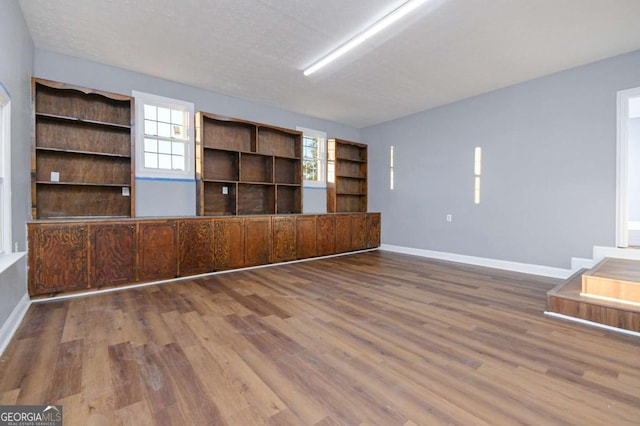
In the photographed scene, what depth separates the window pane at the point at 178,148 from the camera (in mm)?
4554

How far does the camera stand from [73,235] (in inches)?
127

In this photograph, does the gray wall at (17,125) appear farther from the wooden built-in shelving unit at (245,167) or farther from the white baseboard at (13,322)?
the wooden built-in shelving unit at (245,167)

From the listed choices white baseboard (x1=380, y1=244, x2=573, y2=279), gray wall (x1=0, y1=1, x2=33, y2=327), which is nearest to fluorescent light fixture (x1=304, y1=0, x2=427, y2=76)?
gray wall (x1=0, y1=1, x2=33, y2=327)

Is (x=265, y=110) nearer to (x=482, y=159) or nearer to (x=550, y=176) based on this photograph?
(x=482, y=159)

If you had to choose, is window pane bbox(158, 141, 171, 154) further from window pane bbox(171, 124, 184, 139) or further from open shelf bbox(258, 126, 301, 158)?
open shelf bbox(258, 126, 301, 158)

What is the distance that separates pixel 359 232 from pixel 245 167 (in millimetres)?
2801

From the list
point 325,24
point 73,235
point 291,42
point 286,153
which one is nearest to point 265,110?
point 286,153

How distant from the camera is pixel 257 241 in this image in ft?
15.6

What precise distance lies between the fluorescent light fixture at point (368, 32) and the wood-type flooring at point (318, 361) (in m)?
2.88

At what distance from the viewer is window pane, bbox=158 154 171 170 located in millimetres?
4410

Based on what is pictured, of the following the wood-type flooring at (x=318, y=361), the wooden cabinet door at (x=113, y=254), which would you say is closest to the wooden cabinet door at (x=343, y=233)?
the wood-type flooring at (x=318, y=361)

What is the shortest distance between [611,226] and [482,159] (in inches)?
76.2

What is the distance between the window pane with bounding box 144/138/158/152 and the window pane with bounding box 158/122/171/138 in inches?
5.7

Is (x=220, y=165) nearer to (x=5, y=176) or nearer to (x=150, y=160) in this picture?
(x=150, y=160)
